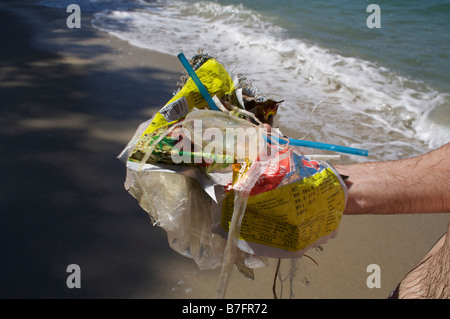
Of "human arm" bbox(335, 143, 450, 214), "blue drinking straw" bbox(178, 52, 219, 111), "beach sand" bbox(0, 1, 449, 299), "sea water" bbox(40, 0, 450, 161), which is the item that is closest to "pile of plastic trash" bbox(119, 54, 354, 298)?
"blue drinking straw" bbox(178, 52, 219, 111)

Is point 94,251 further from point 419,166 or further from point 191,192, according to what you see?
point 419,166

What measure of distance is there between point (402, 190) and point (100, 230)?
164cm

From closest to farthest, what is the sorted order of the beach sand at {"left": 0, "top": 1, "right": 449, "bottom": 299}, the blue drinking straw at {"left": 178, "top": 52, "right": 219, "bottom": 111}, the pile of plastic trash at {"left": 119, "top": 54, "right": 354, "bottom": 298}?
1. the pile of plastic trash at {"left": 119, "top": 54, "right": 354, "bottom": 298}
2. the blue drinking straw at {"left": 178, "top": 52, "right": 219, "bottom": 111}
3. the beach sand at {"left": 0, "top": 1, "right": 449, "bottom": 299}

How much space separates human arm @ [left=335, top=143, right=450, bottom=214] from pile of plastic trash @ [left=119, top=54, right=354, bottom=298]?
187mm

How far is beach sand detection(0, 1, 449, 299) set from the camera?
2.02 m

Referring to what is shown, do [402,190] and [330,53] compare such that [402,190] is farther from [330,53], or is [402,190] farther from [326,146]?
[330,53]

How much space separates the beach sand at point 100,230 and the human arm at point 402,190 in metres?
0.29

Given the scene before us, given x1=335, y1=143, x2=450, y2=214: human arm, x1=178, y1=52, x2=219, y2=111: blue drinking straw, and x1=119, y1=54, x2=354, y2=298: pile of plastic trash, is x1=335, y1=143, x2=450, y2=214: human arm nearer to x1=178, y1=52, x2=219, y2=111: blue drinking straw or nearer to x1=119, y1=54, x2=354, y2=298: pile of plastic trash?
x1=119, y1=54, x2=354, y2=298: pile of plastic trash

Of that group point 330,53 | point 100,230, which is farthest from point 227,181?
point 330,53

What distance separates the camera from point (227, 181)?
1.04m

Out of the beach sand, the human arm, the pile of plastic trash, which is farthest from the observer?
the beach sand

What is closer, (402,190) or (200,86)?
(200,86)

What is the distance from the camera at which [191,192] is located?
1.12m

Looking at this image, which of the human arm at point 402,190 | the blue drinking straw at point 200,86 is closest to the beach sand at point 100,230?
the human arm at point 402,190
